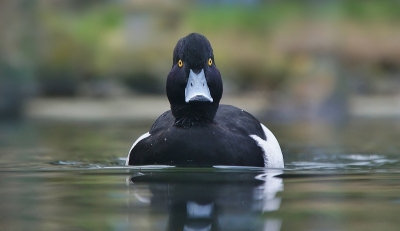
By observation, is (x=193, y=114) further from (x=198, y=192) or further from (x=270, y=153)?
(x=198, y=192)

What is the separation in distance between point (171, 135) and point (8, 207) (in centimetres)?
184

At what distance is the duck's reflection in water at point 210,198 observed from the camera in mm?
3912

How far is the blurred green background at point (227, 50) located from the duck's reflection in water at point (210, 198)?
953cm

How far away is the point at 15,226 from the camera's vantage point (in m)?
3.89

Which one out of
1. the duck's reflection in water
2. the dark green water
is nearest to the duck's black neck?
the dark green water

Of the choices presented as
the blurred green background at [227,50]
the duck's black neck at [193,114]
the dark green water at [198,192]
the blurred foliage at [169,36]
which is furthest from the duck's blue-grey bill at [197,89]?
the blurred foliage at [169,36]

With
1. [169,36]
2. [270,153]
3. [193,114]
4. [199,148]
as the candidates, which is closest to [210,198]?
[199,148]

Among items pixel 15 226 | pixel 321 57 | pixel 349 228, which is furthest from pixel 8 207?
pixel 321 57

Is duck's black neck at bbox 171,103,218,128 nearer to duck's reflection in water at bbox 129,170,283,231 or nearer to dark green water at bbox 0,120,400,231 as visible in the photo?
dark green water at bbox 0,120,400,231

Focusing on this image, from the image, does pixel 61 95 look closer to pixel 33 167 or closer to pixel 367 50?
pixel 367 50

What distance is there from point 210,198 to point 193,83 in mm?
1568

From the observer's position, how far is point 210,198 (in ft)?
15.4

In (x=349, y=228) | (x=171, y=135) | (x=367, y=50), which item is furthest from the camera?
(x=367, y=50)

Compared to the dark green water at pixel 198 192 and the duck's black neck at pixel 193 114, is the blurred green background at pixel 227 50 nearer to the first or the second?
the dark green water at pixel 198 192
